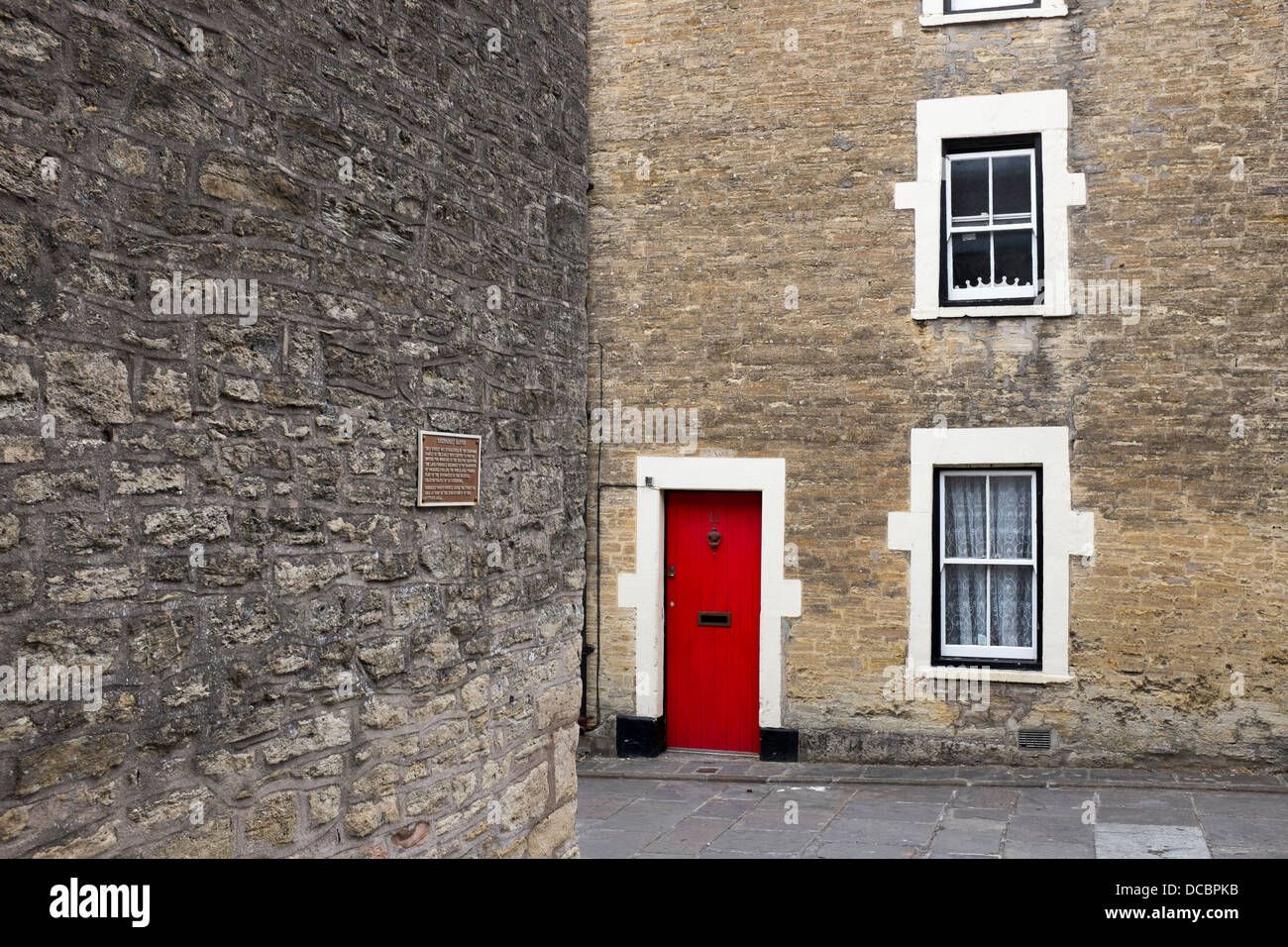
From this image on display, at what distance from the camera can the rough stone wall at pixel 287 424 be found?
287 centimetres

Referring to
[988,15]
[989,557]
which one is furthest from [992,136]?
[989,557]

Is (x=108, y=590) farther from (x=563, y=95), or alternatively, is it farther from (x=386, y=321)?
(x=563, y=95)

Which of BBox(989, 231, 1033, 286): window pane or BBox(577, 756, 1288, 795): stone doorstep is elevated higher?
BBox(989, 231, 1033, 286): window pane

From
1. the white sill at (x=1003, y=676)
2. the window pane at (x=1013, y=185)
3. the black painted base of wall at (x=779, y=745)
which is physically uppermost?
the window pane at (x=1013, y=185)

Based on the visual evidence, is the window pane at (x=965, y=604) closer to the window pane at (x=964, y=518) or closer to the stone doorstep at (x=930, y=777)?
the window pane at (x=964, y=518)

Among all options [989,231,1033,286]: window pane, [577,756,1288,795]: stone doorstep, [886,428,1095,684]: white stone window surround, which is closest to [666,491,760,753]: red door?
[577,756,1288,795]: stone doorstep

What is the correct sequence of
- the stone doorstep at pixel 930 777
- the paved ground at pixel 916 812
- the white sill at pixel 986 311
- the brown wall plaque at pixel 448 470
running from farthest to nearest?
the white sill at pixel 986 311
the stone doorstep at pixel 930 777
the paved ground at pixel 916 812
the brown wall plaque at pixel 448 470

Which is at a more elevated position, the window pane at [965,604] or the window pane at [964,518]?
the window pane at [964,518]

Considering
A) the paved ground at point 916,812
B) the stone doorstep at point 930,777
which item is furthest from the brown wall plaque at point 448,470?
the stone doorstep at point 930,777

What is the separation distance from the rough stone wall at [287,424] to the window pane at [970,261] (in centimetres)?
540

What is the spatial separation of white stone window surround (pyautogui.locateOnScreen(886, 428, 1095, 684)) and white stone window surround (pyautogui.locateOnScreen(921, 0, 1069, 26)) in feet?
11.3

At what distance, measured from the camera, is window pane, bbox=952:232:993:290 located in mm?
9984

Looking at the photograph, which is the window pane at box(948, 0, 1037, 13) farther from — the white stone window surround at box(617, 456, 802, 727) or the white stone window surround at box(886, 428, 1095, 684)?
the white stone window surround at box(617, 456, 802, 727)

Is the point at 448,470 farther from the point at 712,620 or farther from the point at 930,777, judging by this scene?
the point at 712,620
